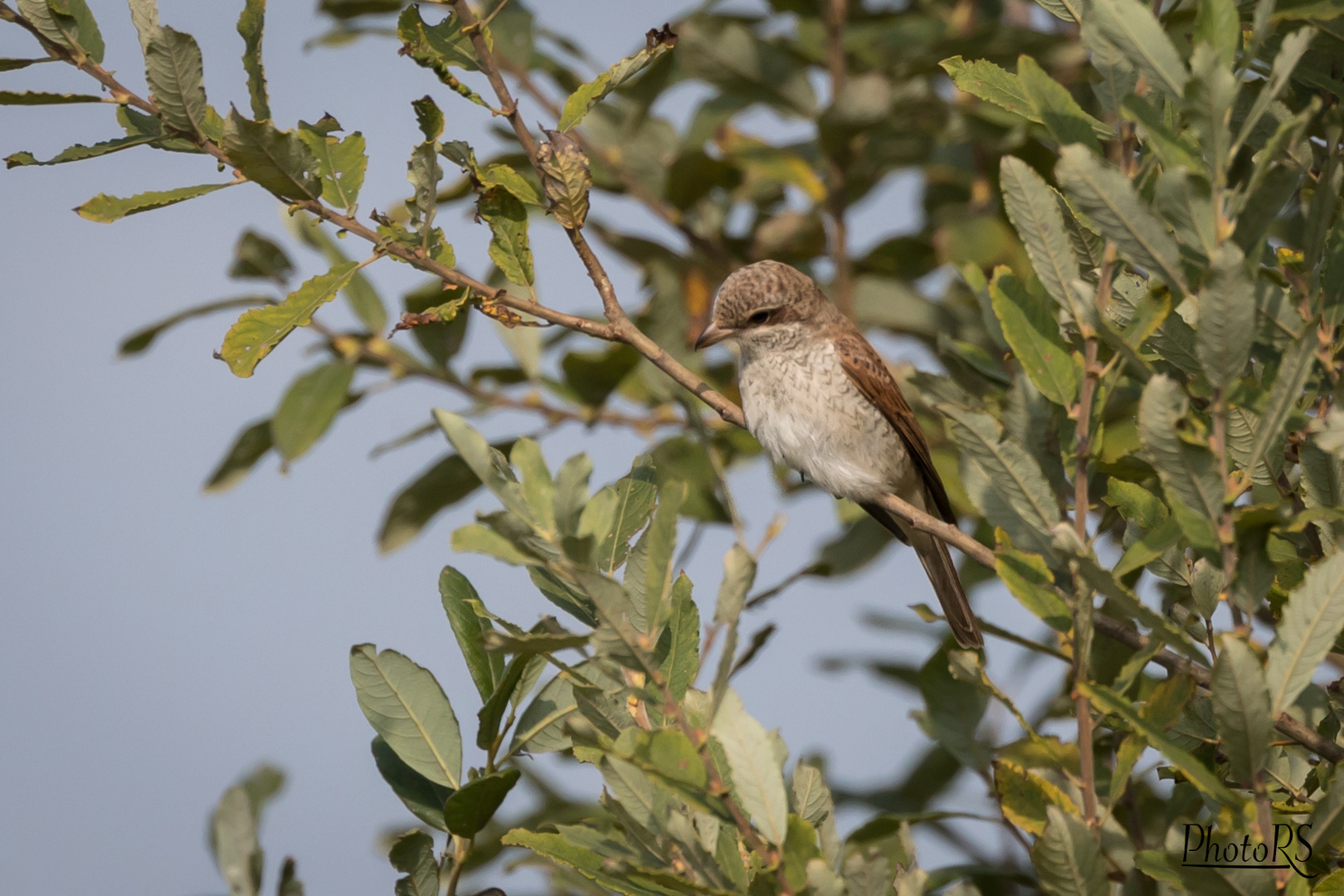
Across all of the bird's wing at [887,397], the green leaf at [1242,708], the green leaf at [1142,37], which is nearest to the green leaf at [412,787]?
the green leaf at [1242,708]

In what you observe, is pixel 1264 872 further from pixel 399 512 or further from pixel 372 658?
pixel 399 512

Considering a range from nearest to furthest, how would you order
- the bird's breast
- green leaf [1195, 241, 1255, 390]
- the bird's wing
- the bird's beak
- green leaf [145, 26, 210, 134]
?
green leaf [1195, 241, 1255, 390] → green leaf [145, 26, 210, 134] → the bird's breast → the bird's beak → the bird's wing

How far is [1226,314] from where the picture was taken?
1684 millimetres

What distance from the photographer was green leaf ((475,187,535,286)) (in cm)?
273

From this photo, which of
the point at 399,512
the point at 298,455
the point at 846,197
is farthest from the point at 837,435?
the point at 298,455

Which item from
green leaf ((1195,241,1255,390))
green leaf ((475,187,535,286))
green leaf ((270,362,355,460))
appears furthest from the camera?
green leaf ((270,362,355,460))

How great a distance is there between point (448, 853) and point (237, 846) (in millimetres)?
562

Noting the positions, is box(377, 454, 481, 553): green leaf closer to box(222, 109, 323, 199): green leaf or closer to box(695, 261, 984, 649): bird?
box(695, 261, 984, 649): bird

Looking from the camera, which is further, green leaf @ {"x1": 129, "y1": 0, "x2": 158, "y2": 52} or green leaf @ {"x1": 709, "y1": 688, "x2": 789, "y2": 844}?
green leaf @ {"x1": 129, "y1": 0, "x2": 158, "y2": 52}

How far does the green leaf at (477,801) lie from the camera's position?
2.14 m

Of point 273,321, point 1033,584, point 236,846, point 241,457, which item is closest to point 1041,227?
point 1033,584

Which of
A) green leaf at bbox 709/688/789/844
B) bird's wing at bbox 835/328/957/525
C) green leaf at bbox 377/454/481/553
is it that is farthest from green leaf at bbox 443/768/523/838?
bird's wing at bbox 835/328/957/525

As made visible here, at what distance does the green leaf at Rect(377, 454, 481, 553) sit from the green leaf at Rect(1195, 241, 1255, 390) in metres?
2.99

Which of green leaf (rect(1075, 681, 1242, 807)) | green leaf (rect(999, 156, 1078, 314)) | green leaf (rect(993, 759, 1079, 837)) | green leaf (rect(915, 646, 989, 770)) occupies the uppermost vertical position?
green leaf (rect(999, 156, 1078, 314))
